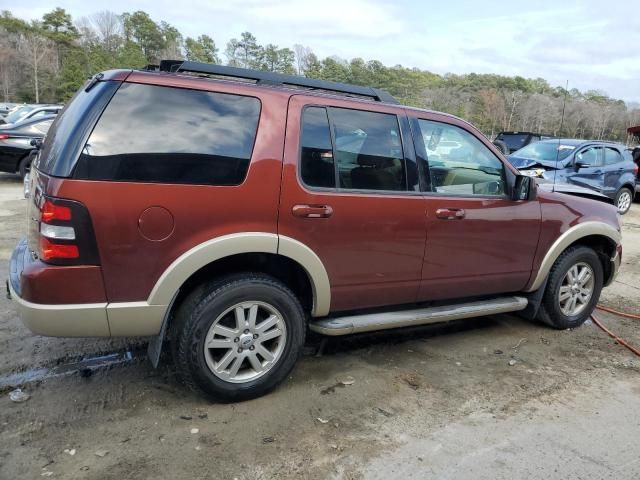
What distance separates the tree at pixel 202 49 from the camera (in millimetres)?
67150

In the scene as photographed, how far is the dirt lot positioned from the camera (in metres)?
2.58

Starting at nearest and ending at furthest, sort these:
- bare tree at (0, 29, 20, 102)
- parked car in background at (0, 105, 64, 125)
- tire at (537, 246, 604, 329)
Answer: tire at (537, 246, 604, 329) < parked car in background at (0, 105, 64, 125) < bare tree at (0, 29, 20, 102)

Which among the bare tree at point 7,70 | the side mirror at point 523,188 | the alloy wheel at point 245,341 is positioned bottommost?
the alloy wheel at point 245,341

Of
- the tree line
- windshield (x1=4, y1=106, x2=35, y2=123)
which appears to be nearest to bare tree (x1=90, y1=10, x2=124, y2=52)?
the tree line

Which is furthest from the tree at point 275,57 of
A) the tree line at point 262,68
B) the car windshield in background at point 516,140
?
the car windshield in background at point 516,140

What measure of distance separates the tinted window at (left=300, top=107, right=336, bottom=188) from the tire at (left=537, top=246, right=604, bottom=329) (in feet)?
7.86

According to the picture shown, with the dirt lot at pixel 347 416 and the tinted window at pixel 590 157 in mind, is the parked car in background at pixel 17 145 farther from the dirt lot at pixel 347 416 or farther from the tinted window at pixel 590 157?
the tinted window at pixel 590 157

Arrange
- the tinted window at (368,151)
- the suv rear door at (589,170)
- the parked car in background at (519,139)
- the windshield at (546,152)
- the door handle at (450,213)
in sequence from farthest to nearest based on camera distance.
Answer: the parked car in background at (519,139) < the windshield at (546,152) < the suv rear door at (589,170) < the door handle at (450,213) < the tinted window at (368,151)

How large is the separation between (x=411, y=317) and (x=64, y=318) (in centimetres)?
220

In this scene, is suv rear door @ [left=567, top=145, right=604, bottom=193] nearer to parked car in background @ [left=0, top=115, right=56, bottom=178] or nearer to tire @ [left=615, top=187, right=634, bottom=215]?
tire @ [left=615, top=187, right=634, bottom=215]

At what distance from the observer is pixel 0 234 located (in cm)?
677

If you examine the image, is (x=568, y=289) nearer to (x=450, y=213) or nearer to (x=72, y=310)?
(x=450, y=213)

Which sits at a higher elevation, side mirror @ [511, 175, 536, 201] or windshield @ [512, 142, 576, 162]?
windshield @ [512, 142, 576, 162]

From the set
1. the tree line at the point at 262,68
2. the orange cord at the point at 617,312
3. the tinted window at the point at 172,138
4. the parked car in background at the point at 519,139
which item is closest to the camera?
the tinted window at the point at 172,138
